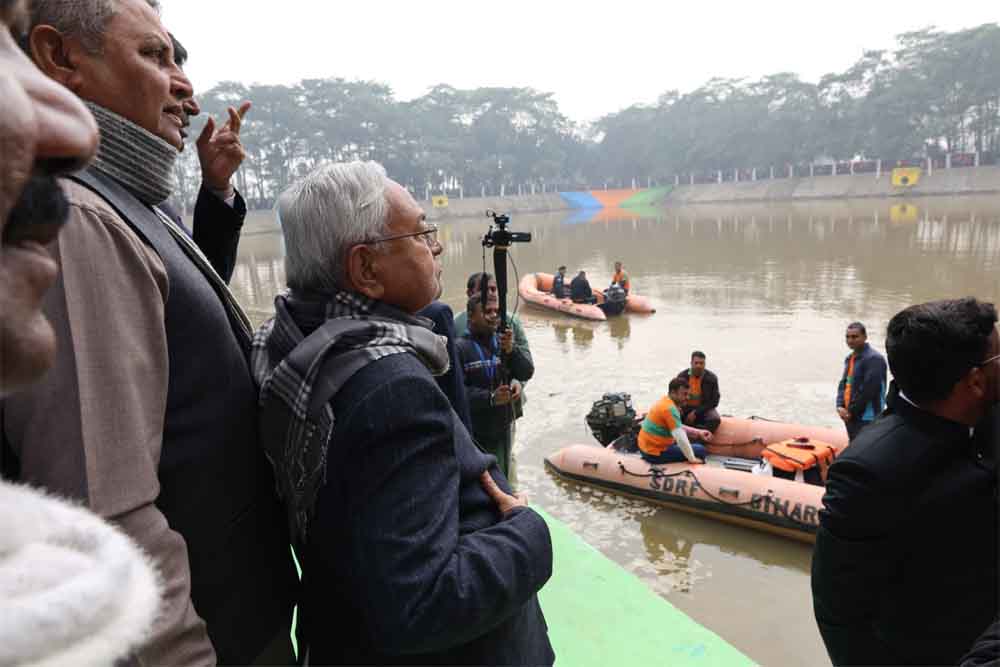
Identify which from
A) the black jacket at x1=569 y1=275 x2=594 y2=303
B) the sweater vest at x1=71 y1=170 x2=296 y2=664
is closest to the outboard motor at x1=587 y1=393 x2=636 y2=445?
the sweater vest at x1=71 y1=170 x2=296 y2=664

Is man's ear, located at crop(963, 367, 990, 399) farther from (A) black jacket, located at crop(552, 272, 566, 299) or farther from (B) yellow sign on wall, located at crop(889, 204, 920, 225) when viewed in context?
(B) yellow sign on wall, located at crop(889, 204, 920, 225)

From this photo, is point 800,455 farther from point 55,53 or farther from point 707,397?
point 55,53

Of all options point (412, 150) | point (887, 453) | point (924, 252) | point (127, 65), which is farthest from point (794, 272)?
point (412, 150)

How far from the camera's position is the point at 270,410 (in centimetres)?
106

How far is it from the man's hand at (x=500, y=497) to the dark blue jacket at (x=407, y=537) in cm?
7

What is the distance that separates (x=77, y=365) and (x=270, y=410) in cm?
34

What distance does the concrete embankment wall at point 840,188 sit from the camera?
37.1 meters

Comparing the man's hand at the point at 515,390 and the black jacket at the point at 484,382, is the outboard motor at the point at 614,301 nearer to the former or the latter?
the man's hand at the point at 515,390

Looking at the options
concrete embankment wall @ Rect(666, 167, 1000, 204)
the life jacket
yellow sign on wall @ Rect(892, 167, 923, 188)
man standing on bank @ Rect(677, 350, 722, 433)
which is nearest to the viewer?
the life jacket

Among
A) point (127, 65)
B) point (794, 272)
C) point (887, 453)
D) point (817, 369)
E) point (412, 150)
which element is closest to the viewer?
point (127, 65)

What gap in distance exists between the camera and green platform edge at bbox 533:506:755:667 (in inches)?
78.2

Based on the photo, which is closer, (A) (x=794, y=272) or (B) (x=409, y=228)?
(B) (x=409, y=228)

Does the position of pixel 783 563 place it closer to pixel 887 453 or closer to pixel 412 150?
pixel 887 453

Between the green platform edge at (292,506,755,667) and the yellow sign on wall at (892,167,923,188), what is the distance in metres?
45.4
